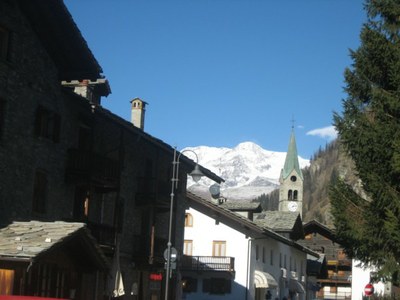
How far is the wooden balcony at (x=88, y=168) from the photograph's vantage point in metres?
28.4

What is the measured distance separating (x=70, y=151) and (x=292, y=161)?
111960mm

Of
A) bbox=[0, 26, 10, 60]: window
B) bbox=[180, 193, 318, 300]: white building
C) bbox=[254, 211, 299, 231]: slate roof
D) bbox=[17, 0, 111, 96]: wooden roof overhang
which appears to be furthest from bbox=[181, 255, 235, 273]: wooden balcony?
bbox=[0, 26, 10, 60]: window

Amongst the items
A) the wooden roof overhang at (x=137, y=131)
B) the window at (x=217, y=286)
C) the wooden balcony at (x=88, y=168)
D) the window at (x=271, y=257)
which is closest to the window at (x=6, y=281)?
the wooden balcony at (x=88, y=168)

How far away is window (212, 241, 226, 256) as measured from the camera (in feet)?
169

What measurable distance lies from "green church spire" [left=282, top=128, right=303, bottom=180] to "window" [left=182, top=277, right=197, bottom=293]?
3440 inches

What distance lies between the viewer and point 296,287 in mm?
64125

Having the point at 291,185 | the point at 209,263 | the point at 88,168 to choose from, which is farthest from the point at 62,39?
the point at 291,185

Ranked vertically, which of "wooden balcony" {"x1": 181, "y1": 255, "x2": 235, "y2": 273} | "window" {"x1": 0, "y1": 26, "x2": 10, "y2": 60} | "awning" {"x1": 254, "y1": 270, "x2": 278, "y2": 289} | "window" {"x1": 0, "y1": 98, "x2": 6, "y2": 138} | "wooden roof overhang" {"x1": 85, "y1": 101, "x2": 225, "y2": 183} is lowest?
"awning" {"x1": 254, "y1": 270, "x2": 278, "y2": 289}

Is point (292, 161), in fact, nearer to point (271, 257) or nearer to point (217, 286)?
point (271, 257)

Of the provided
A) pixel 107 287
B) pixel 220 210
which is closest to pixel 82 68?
pixel 107 287

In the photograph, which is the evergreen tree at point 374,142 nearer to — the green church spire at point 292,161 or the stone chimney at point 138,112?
the stone chimney at point 138,112

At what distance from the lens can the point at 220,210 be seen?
5041cm

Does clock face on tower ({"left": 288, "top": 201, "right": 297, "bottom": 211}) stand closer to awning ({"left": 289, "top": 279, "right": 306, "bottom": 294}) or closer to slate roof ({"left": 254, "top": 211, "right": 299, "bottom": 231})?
slate roof ({"left": 254, "top": 211, "right": 299, "bottom": 231})

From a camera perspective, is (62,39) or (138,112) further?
(138,112)
